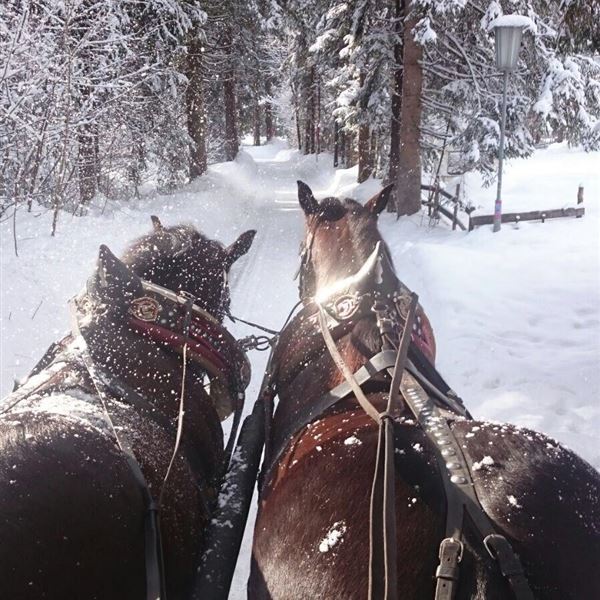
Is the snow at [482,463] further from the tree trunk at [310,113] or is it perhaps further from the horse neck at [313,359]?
the tree trunk at [310,113]

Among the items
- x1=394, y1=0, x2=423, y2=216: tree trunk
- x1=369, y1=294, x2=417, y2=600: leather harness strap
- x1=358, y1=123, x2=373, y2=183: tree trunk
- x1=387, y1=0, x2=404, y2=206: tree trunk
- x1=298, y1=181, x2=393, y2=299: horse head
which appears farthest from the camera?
x1=358, y1=123, x2=373, y2=183: tree trunk

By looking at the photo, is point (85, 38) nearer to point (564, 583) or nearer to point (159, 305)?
point (159, 305)

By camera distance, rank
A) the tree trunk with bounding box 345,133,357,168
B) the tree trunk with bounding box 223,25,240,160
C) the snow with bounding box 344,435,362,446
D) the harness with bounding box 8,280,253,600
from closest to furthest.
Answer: the snow with bounding box 344,435,362,446 → the harness with bounding box 8,280,253,600 → the tree trunk with bounding box 223,25,240,160 → the tree trunk with bounding box 345,133,357,168

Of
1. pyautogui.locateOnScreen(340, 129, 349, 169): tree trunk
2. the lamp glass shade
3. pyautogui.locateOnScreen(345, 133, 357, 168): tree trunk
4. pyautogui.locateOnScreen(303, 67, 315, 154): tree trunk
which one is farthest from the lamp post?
pyautogui.locateOnScreen(303, 67, 315, 154): tree trunk

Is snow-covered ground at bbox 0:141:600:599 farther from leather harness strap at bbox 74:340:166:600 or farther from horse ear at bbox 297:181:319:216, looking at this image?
horse ear at bbox 297:181:319:216

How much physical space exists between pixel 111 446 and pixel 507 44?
962 centimetres

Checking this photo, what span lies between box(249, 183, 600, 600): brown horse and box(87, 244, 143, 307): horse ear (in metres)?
1.11

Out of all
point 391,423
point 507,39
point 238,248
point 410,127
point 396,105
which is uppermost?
point 507,39

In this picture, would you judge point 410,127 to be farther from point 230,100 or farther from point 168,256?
point 230,100

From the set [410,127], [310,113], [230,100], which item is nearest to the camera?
[410,127]

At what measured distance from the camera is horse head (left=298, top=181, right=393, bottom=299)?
→ 3.09 m

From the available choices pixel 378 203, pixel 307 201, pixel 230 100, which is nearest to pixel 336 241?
pixel 378 203

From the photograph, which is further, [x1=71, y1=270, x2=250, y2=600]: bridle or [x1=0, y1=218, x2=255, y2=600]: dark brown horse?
[x1=71, y1=270, x2=250, y2=600]: bridle

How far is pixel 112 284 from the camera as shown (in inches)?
105
